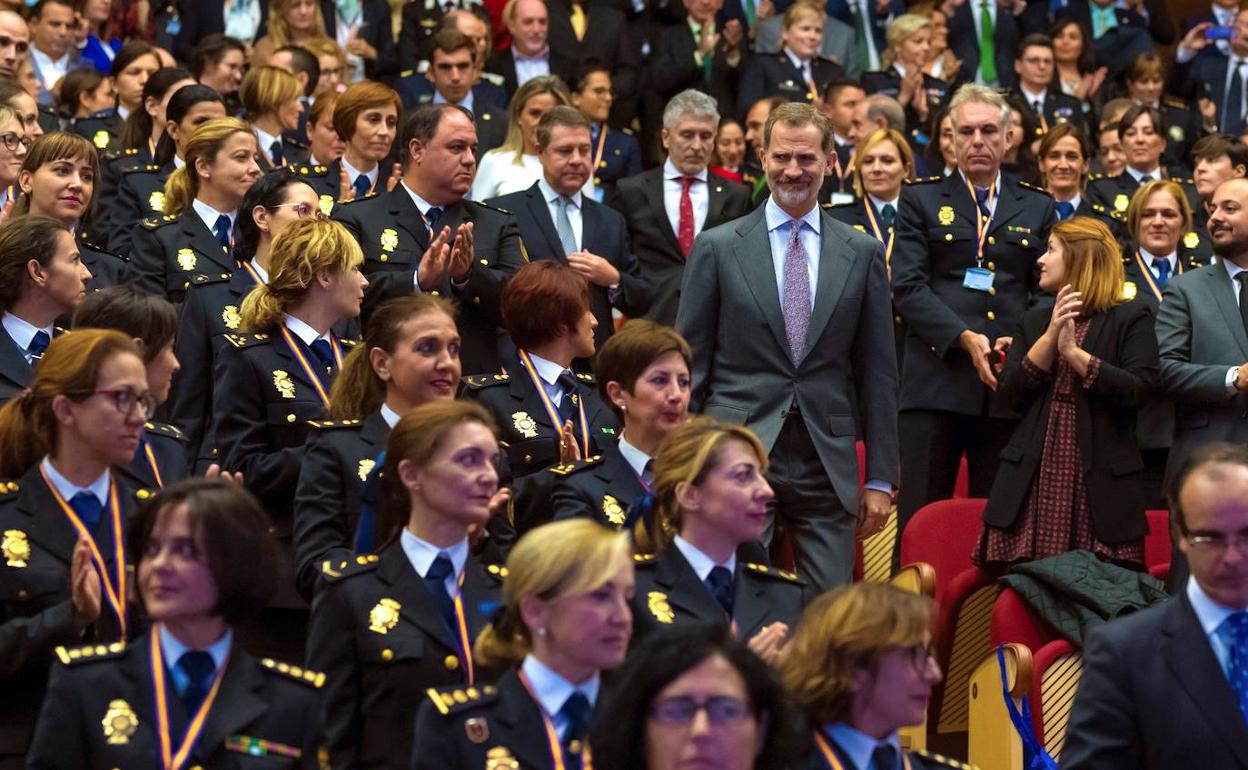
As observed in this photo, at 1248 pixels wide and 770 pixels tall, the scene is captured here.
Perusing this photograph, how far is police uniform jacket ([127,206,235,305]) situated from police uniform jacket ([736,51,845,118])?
17.2 ft

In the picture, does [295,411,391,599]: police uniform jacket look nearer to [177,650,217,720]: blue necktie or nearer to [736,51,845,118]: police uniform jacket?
[177,650,217,720]: blue necktie

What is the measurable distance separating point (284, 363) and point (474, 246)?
4.62ft

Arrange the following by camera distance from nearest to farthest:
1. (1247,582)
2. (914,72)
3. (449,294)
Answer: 1. (1247,582)
2. (449,294)
3. (914,72)

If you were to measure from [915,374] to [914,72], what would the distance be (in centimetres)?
426

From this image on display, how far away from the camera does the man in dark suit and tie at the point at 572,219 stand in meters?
7.50

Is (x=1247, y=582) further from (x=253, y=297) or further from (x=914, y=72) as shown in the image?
(x=914, y=72)

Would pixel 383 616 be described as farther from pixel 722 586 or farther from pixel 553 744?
pixel 722 586

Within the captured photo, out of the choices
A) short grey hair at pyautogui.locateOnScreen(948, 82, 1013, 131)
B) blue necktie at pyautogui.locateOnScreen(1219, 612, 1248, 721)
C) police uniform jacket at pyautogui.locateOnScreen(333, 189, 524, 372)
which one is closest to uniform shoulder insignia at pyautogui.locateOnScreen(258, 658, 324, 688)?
blue necktie at pyautogui.locateOnScreen(1219, 612, 1248, 721)

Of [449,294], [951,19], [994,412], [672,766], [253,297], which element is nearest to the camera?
[672,766]

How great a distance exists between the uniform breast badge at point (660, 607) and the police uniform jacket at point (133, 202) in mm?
3647

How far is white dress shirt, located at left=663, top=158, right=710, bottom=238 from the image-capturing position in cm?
870

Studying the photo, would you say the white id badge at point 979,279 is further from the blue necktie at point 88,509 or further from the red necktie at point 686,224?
the blue necktie at point 88,509

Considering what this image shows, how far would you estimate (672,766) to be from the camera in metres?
3.35

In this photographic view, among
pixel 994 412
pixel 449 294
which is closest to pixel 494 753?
pixel 449 294
